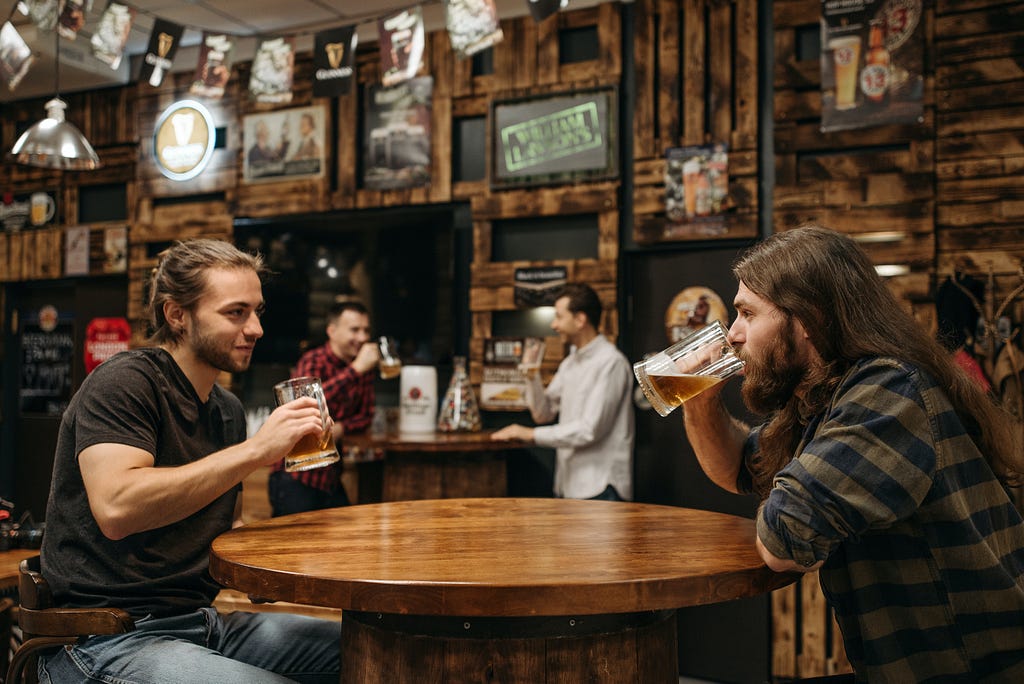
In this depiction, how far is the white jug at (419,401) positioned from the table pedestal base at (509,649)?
274cm

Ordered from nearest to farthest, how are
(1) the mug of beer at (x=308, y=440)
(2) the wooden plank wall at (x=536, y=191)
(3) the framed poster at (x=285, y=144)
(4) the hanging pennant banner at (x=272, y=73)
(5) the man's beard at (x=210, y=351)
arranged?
1. (1) the mug of beer at (x=308, y=440)
2. (5) the man's beard at (x=210, y=351)
3. (2) the wooden plank wall at (x=536, y=191)
4. (4) the hanging pennant banner at (x=272, y=73)
5. (3) the framed poster at (x=285, y=144)

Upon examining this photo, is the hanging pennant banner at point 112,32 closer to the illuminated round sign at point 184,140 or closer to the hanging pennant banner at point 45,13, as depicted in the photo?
the hanging pennant banner at point 45,13

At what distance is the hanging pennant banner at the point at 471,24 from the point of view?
3523mm

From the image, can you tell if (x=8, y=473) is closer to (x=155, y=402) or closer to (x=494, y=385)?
(x=494, y=385)

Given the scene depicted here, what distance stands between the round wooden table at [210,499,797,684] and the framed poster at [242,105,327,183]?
3774 millimetres

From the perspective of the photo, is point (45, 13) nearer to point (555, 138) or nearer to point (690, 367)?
point (555, 138)

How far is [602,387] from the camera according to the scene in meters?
3.81

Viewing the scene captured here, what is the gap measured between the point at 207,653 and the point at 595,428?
2419 millimetres

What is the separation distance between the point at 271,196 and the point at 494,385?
190 centimetres

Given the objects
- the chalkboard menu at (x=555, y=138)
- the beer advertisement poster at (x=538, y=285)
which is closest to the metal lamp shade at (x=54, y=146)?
the chalkboard menu at (x=555, y=138)

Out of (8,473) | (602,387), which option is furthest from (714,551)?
(8,473)

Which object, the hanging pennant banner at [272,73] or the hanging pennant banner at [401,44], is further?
the hanging pennant banner at [272,73]

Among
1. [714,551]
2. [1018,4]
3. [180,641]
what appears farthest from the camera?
[1018,4]

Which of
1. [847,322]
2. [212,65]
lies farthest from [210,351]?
[212,65]
